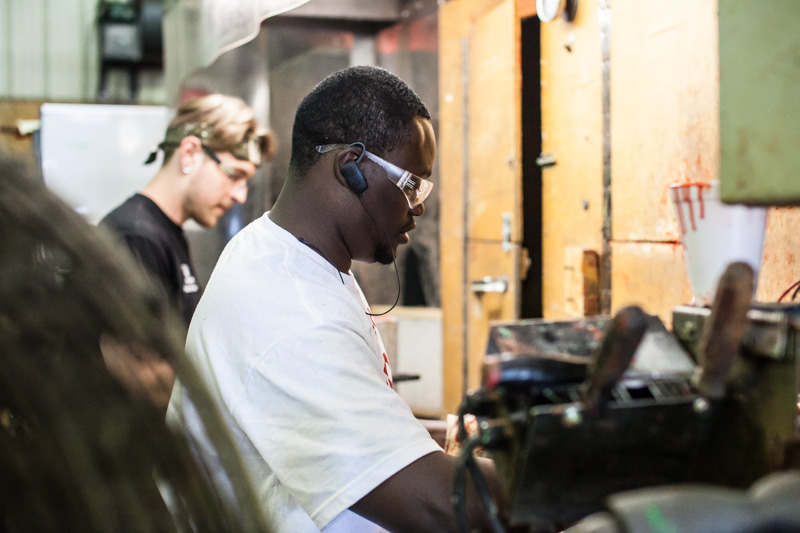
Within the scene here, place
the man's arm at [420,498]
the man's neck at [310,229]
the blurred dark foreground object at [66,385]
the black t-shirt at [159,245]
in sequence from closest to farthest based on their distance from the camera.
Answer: the blurred dark foreground object at [66,385], the man's arm at [420,498], the man's neck at [310,229], the black t-shirt at [159,245]

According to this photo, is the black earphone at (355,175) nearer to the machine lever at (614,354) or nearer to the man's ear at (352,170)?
the man's ear at (352,170)

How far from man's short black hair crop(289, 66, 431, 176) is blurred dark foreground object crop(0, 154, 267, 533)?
102 cm

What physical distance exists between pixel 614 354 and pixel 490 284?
2.86 m

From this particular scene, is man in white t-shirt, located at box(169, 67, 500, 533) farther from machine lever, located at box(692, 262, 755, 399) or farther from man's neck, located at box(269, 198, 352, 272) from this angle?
machine lever, located at box(692, 262, 755, 399)

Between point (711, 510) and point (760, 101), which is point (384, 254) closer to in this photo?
point (760, 101)

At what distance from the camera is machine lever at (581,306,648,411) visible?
0.56m

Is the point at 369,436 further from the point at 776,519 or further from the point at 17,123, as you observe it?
the point at 17,123

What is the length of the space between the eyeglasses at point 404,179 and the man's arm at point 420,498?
0.62 meters

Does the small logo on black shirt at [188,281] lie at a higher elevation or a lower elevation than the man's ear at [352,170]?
lower

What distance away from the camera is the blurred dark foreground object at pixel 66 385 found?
39cm

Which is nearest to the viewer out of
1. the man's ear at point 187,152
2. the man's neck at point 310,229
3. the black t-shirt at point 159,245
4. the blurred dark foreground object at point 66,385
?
the blurred dark foreground object at point 66,385

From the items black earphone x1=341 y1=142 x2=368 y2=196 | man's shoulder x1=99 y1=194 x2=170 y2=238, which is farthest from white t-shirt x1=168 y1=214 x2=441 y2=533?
man's shoulder x1=99 y1=194 x2=170 y2=238

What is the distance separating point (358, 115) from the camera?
4.61ft

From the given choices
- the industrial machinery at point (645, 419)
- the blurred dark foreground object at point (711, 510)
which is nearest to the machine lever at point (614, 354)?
the industrial machinery at point (645, 419)
